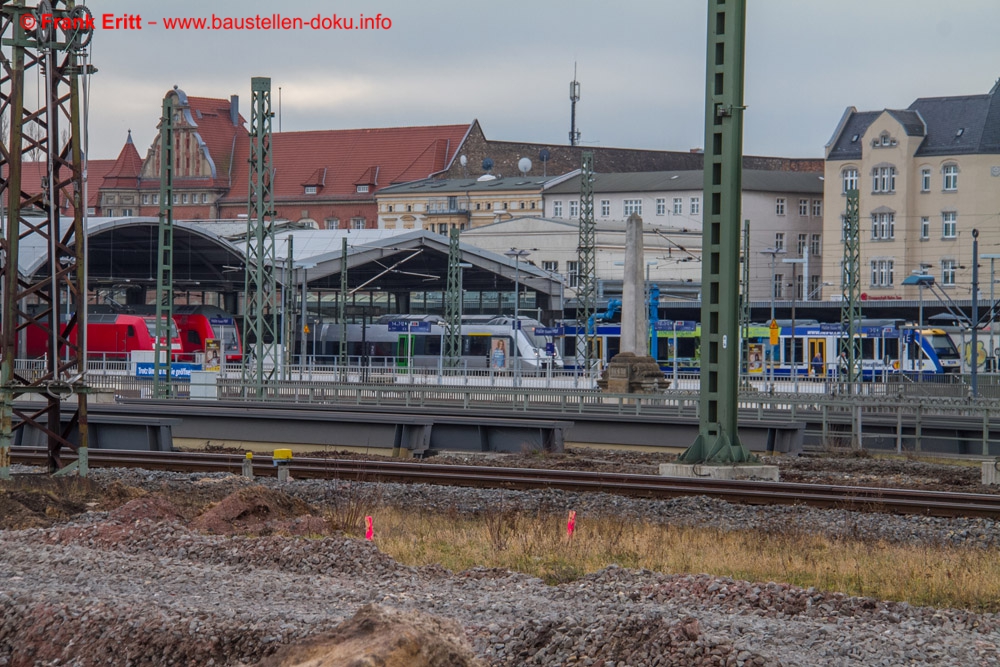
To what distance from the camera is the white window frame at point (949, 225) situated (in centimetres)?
9125

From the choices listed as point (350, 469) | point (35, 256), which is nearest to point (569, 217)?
point (35, 256)

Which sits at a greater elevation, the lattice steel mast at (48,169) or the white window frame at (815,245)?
the white window frame at (815,245)

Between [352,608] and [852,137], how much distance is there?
91.5m

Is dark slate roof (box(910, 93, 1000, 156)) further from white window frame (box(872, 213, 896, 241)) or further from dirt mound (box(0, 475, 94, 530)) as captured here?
dirt mound (box(0, 475, 94, 530))

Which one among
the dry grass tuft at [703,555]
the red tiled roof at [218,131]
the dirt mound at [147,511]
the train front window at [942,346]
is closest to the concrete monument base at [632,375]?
the dry grass tuft at [703,555]

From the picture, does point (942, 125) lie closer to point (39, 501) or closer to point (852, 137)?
point (852, 137)

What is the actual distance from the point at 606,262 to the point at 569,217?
15276 mm

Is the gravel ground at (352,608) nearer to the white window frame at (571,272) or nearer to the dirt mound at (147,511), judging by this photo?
the dirt mound at (147,511)

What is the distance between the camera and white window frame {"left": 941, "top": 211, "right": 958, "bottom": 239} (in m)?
91.2

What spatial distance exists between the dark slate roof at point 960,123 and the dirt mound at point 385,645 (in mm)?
88872

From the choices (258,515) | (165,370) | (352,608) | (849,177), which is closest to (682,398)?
(258,515)

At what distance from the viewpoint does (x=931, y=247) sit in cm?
9238

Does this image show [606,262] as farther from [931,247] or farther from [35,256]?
[35,256]

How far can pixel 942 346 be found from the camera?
58844mm
